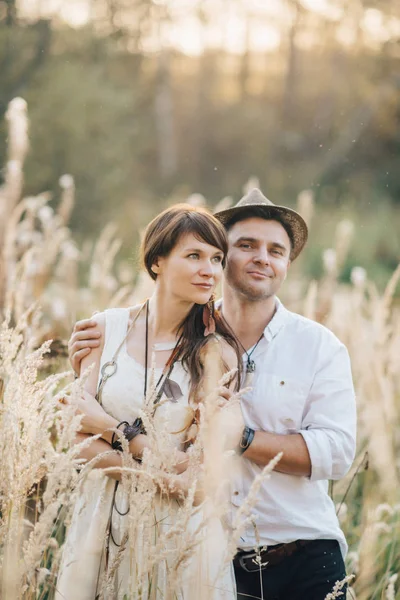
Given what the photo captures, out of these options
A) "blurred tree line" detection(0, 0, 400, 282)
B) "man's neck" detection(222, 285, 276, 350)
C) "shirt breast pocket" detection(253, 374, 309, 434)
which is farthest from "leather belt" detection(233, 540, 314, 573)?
"blurred tree line" detection(0, 0, 400, 282)

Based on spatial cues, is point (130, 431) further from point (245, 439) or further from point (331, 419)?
point (331, 419)

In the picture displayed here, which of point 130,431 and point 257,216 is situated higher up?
point 257,216

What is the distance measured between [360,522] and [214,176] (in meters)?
21.9

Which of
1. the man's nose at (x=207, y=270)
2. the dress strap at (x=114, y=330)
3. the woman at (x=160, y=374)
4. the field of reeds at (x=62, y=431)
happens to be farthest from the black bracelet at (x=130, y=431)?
the man's nose at (x=207, y=270)

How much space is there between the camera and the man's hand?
258 cm

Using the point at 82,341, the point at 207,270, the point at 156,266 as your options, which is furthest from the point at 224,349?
the point at 82,341

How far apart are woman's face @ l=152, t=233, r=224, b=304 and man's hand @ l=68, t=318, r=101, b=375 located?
0.32 metres

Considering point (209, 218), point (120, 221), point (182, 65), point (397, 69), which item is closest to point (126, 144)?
point (120, 221)

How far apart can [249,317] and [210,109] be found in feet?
76.3

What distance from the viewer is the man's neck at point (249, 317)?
296 cm

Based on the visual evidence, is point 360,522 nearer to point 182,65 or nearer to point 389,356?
point 389,356

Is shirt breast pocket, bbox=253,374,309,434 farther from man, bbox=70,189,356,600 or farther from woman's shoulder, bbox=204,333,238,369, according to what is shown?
woman's shoulder, bbox=204,333,238,369

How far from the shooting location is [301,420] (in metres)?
2.84

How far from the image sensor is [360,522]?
12.3 feet
